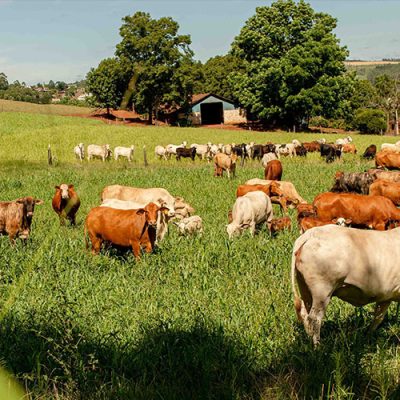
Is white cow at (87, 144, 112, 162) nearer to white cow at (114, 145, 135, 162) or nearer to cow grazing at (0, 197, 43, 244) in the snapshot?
white cow at (114, 145, 135, 162)

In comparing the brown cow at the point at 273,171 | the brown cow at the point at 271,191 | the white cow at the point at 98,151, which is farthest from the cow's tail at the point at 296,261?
the white cow at the point at 98,151

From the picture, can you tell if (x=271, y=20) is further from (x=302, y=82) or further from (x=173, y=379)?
(x=173, y=379)

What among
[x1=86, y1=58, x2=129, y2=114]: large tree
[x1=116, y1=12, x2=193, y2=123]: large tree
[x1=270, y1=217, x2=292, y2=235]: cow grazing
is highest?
[x1=116, y1=12, x2=193, y2=123]: large tree

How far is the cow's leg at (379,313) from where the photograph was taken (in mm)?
5555

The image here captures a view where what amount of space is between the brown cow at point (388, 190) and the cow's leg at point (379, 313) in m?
10.0

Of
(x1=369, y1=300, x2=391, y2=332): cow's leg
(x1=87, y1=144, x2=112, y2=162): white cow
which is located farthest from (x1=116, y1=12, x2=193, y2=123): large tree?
(x1=87, y1=144, x2=112, y2=162): white cow

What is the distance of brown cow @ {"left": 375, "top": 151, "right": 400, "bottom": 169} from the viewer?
25000 mm

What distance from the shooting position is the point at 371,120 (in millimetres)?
61156

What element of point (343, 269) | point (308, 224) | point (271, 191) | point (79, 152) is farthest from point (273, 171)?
point (79, 152)

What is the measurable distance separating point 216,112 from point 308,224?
6172cm

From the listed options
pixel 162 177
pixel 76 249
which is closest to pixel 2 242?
pixel 76 249

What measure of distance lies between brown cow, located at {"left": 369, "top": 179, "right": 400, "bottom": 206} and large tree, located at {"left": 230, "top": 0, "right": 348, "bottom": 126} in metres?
39.2

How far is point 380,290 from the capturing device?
5359mm

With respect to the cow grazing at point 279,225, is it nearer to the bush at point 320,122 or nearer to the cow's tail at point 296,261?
the cow's tail at point 296,261
